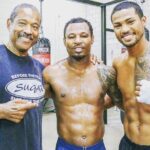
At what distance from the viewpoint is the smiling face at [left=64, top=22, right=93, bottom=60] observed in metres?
1.90

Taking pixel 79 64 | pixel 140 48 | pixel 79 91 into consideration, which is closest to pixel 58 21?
pixel 79 64

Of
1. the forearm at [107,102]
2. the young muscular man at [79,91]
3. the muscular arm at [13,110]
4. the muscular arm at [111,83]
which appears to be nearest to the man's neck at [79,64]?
the young muscular man at [79,91]

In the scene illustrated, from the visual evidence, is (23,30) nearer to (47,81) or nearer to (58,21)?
(47,81)

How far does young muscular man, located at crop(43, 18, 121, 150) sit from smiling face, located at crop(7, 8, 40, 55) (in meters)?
0.38

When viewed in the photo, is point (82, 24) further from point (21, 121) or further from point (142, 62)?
point (21, 121)

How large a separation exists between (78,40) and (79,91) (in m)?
0.36

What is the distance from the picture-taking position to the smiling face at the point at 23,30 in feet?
5.15

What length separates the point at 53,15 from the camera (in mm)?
6281

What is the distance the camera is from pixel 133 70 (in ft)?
5.78

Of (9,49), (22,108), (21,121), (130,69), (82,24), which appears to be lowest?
(21,121)

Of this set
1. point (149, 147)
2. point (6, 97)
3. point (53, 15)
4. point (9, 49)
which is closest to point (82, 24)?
point (9, 49)

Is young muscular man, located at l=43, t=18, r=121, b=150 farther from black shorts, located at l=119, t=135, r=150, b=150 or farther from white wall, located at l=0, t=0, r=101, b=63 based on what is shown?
white wall, located at l=0, t=0, r=101, b=63

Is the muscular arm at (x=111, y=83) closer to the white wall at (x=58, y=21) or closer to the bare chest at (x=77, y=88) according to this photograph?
the bare chest at (x=77, y=88)

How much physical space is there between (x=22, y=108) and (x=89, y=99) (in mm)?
679
